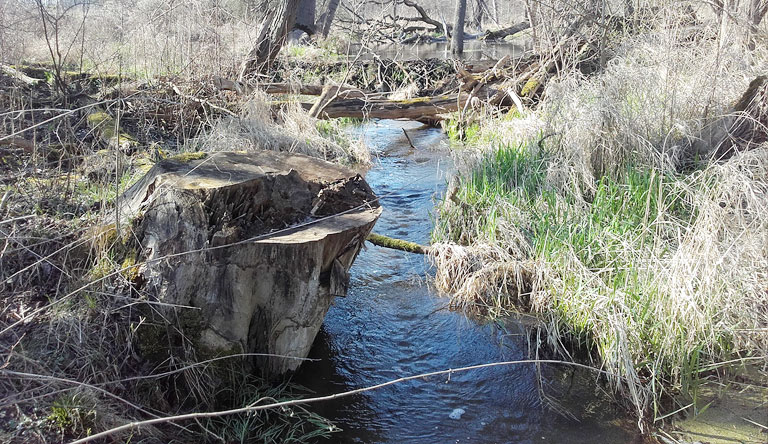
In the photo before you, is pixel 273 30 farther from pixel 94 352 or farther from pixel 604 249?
pixel 94 352

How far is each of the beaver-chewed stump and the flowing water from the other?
1.61 ft

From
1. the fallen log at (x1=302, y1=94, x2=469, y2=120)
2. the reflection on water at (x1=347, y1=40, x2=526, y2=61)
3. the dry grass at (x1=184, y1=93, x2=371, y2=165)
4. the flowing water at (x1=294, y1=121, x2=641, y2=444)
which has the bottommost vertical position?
the flowing water at (x1=294, y1=121, x2=641, y2=444)

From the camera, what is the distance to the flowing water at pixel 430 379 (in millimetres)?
3088

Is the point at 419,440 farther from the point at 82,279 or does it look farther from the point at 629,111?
the point at 629,111

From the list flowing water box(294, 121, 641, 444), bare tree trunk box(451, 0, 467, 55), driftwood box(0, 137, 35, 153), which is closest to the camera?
flowing water box(294, 121, 641, 444)

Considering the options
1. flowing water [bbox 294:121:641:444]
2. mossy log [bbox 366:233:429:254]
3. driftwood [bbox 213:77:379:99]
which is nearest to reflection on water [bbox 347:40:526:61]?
driftwood [bbox 213:77:379:99]

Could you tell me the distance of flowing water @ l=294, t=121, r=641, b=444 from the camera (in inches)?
122

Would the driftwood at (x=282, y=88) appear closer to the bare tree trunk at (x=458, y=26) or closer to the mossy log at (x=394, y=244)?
the mossy log at (x=394, y=244)

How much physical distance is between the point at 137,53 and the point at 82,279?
5.70 metres

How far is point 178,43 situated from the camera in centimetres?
752

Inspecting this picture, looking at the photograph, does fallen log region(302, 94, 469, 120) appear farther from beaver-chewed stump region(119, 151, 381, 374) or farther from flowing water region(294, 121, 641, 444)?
beaver-chewed stump region(119, 151, 381, 374)

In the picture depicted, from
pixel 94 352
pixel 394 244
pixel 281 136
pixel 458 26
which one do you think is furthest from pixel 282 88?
pixel 458 26

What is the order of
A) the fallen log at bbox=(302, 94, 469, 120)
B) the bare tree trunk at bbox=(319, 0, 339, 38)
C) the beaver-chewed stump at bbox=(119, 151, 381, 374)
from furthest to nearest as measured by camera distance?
the bare tree trunk at bbox=(319, 0, 339, 38), the fallen log at bbox=(302, 94, 469, 120), the beaver-chewed stump at bbox=(119, 151, 381, 374)

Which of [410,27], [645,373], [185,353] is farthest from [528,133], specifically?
[410,27]
